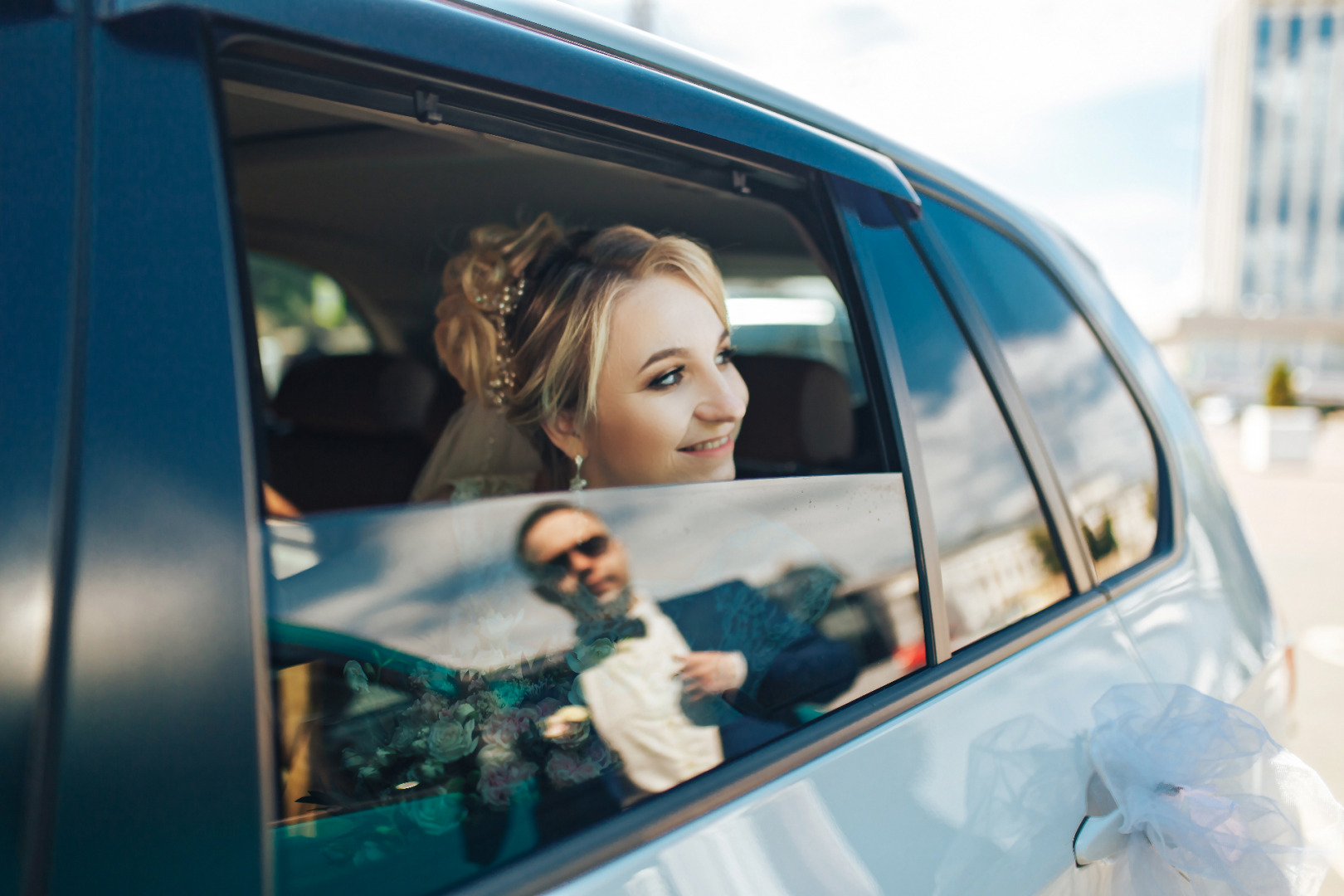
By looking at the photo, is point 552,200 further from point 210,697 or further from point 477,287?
point 210,697

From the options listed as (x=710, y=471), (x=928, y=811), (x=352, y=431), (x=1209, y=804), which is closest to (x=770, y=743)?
(x=928, y=811)

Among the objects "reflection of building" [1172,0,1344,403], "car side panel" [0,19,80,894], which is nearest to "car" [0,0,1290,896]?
"car side panel" [0,19,80,894]

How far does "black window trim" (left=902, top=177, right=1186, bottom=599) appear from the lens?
1.48 meters

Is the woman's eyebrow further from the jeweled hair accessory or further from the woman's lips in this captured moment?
the jeweled hair accessory

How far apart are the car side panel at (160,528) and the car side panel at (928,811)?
11.8 inches

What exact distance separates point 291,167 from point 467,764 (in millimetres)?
1813

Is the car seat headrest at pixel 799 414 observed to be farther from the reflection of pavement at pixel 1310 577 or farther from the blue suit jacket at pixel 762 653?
the reflection of pavement at pixel 1310 577

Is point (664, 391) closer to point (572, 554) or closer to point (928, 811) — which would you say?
point (572, 554)

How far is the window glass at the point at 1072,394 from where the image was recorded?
1.55 m

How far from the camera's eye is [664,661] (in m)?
0.94

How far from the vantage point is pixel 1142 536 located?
174 centimetres

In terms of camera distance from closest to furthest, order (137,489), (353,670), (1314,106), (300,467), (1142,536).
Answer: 1. (137,489)
2. (353,670)
3. (1142,536)
4. (300,467)
5. (1314,106)

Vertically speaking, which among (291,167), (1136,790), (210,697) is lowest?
(1136,790)

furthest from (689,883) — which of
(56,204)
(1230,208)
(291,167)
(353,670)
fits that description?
(1230,208)
